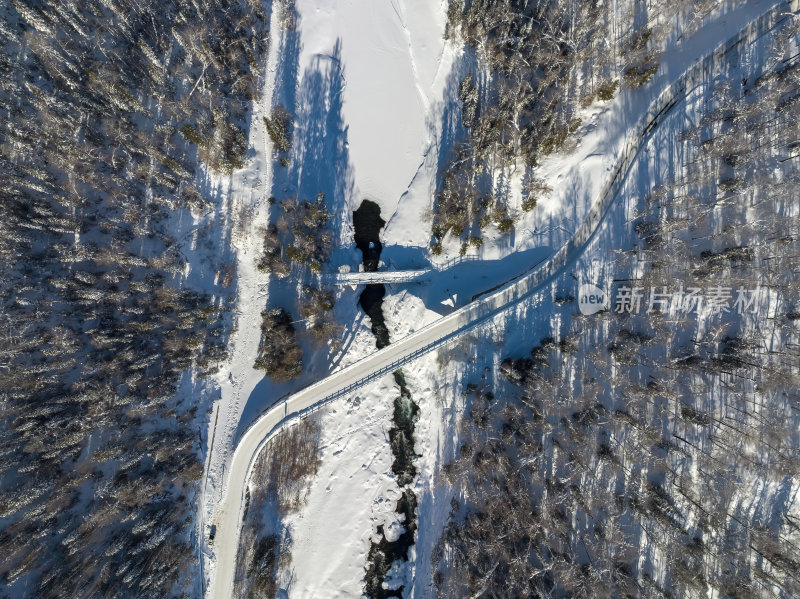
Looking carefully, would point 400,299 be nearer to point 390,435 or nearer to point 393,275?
point 393,275

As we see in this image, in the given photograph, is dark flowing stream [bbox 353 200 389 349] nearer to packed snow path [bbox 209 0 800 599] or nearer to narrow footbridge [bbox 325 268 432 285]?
narrow footbridge [bbox 325 268 432 285]

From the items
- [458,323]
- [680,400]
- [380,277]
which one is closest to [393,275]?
[380,277]

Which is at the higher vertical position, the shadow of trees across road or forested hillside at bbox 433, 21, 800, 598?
the shadow of trees across road

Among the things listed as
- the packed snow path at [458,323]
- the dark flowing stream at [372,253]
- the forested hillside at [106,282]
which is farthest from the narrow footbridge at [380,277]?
the forested hillside at [106,282]

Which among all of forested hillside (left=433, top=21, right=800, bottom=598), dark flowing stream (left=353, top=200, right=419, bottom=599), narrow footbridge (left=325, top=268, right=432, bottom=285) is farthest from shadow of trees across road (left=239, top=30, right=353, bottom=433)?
forested hillside (left=433, top=21, right=800, bottom=598)

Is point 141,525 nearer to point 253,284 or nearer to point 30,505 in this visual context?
point 30,505

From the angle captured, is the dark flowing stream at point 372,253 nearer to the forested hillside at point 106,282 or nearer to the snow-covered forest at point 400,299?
the snow-covered forest at point 400,299

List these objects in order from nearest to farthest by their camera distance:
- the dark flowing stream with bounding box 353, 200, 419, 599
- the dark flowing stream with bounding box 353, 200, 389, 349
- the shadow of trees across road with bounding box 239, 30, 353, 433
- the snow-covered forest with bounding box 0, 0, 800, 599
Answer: the snow-covered forest with bounding box 0, 0, 800, 599 < the dark flowing stream with bounding box 353, 200, 419, 599 < the dark flowing stream with bounding box 353, 200, 389, 349 < the shadow of trees across road with bounding box 239, 30, 353, 433

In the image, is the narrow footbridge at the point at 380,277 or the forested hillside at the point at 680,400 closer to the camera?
the forested hillside at the point at 680,400
